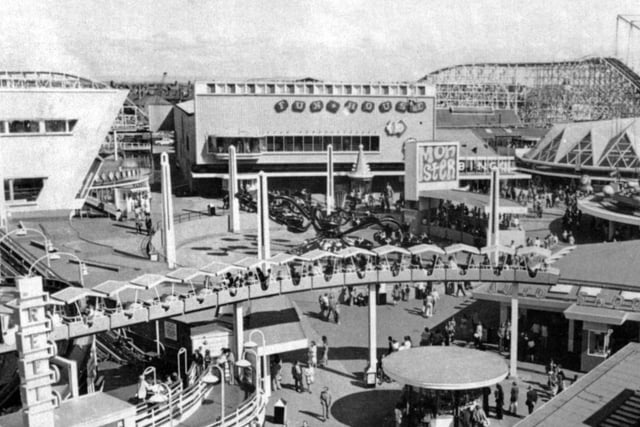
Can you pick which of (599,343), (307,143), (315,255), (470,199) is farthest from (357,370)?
(307,143)

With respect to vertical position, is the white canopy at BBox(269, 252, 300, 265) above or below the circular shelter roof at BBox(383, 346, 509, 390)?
above

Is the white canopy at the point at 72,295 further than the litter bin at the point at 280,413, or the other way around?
the litter bin at the point at 280,413

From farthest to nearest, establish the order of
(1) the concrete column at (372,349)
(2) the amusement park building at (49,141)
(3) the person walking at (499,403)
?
(2) the amusement park building at (49,141) < (1) the concrete column at (372,349) < (3) the person walking at (499,403)

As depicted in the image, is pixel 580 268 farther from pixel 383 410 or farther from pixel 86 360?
pixel 86 360

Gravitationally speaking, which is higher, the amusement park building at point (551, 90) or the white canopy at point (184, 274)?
the amusement park building at point (551, 90)

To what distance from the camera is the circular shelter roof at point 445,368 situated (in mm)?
A: 21938

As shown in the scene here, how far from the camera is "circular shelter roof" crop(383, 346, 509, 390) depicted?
72.0 ft

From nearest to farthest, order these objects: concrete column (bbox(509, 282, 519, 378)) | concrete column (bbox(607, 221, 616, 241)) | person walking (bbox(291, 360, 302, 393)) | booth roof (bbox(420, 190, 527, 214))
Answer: person walking (bbox(291, 360, 302, 393))
concrete column (bbox(509, 282, 519, 378))
booth roof (bbox(420, 190, 527, 214))
concrete column (bbox(607, 221, 616, 241))

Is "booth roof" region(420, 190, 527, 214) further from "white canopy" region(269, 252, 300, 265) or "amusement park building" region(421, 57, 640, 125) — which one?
"amusement park building" region(421, 57, 640, 125)

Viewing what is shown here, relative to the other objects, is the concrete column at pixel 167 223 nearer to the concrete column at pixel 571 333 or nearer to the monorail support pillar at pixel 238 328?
the monorail support pillar at pixel 238 328

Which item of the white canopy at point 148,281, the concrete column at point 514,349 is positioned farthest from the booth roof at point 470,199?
the white canopy at point 148,281

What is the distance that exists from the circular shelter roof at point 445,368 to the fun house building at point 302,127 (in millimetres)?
43421

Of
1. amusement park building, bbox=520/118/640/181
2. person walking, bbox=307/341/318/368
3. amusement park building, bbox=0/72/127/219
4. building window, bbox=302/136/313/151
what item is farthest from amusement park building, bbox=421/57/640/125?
person walking, bbox=307/341/318/368

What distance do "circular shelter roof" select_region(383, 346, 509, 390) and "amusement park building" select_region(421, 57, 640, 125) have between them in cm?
8678
